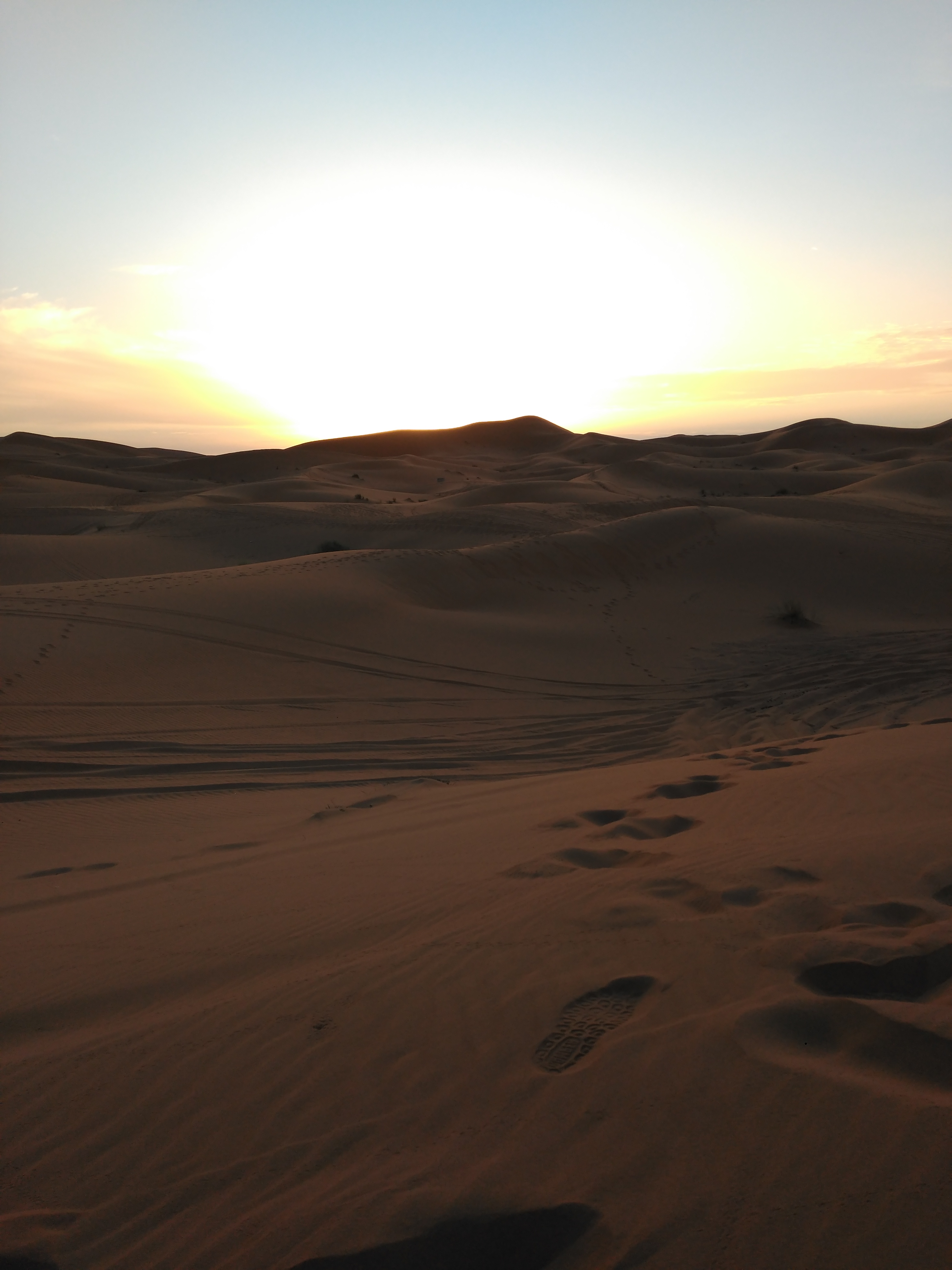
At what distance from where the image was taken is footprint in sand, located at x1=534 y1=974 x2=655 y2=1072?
2.70 metres

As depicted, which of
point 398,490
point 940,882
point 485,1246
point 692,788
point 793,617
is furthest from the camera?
point 398,490

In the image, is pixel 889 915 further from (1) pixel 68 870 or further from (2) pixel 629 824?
(1) pixel 68 870

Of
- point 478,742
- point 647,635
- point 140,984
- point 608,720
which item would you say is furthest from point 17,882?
point 647,635

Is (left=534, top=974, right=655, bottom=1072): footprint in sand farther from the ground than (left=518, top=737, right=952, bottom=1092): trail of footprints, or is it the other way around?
(left=518, top=737, right=952, bottom=1092): trail of footprints

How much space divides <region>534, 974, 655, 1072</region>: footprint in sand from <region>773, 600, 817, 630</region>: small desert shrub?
38.3ft

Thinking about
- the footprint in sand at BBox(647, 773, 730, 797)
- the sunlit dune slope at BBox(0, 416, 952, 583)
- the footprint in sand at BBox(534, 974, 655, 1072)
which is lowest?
the footprint in sand at BBox(647, 773, 730, 797)

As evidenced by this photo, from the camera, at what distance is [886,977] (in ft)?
9.57

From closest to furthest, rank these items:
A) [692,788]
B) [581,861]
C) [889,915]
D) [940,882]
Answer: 1. [889,915]
2. [940,882]
3. [581,861]
4. [692,788]

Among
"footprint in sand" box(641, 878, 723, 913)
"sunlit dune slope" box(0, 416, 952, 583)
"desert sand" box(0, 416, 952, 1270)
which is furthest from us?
"sunlit dune slope" box(0, 416, 952, 583)

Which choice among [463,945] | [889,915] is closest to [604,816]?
[463,945]

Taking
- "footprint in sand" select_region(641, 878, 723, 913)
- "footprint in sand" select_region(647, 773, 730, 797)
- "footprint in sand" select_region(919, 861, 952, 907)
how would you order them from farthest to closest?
1. "footprint in sand" select_region(647, 773, 730, 797)
2. "footprint in sand" select_region(641, 878, 723, 913)
3. "footprint in sand" select_region(919, 861, 952, 907)

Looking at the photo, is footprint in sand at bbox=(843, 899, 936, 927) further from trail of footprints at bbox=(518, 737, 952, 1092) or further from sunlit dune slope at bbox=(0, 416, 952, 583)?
sunlit dune slope at bbox=(0, 416, 952, 583)

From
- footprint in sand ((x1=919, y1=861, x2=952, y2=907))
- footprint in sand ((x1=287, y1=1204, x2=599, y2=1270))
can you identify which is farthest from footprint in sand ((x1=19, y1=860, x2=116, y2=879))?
footprint in sand ((x1=919, y1=861, x2=952, y2=907))

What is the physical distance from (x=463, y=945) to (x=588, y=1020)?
79 cm
